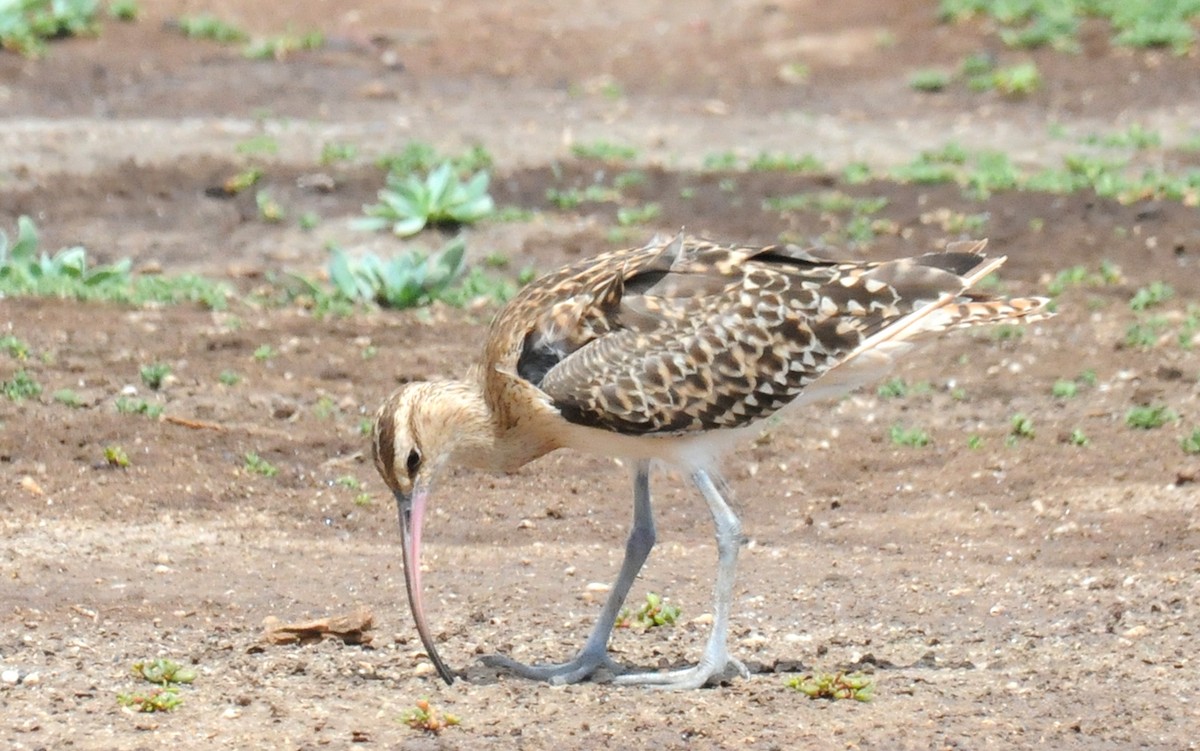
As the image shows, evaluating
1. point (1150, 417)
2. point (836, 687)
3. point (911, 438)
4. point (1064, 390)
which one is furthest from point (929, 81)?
point (836, 687)

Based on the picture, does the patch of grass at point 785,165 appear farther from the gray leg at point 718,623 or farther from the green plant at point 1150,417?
the gray leg at point 718,623

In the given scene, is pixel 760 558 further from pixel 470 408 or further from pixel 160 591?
pixel 160 591

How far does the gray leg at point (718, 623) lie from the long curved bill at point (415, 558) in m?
0.75

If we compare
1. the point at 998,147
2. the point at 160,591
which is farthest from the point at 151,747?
the point at 998,147

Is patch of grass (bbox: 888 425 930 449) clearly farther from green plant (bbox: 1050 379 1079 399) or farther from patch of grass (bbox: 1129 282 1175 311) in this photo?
patch of grass (bbox: 1129 282 1175 311)

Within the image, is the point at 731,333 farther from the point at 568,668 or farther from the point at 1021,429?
the point at 1021,429

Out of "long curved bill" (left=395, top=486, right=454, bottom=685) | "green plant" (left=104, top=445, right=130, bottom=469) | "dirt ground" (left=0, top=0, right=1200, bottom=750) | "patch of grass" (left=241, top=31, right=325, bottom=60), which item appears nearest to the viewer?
"dirt ground" (left=0, top=0, right=1200, bottom=750)

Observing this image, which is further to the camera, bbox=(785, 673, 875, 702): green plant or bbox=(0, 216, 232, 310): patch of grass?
bbox=(0, 216, 232, 310): patch of grass

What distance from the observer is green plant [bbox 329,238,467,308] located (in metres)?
11.7

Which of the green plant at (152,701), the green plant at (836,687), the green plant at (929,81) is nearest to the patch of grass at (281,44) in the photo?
the green plant at (929,81)

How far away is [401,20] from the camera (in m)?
19.6

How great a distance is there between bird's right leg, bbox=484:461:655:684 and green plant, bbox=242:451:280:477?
2.39 metres

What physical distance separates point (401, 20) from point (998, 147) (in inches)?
276

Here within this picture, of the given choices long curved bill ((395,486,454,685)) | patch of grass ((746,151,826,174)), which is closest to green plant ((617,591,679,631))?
long curved bill ((395,486,454,685))
